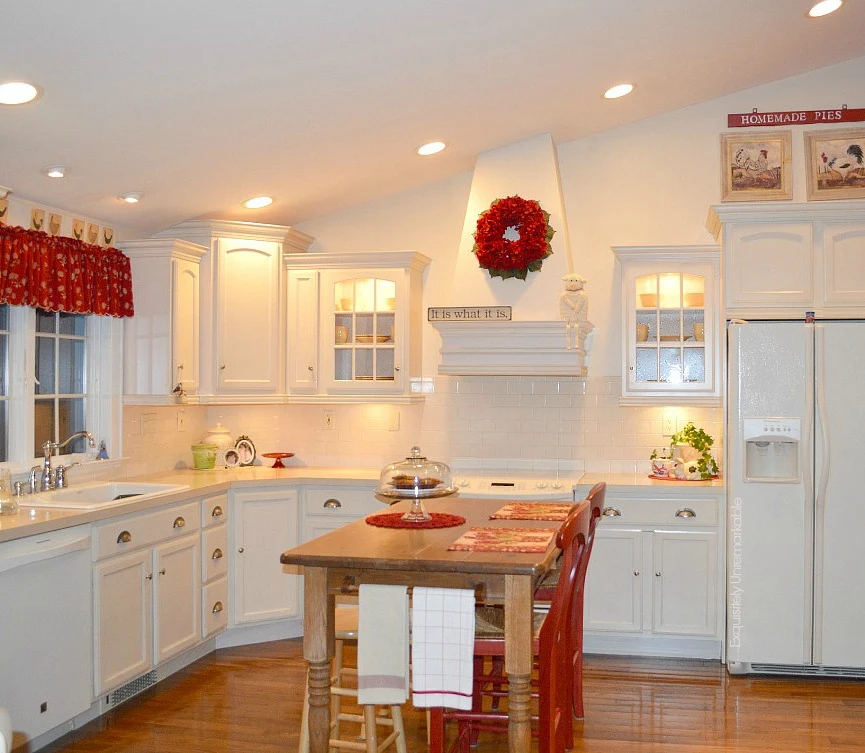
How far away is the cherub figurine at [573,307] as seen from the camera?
5.12 m

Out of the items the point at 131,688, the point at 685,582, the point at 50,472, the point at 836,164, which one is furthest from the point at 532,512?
the point at 836,164

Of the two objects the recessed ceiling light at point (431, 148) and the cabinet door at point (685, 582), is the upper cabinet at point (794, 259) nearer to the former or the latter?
the cabinet door at point (685, 582)

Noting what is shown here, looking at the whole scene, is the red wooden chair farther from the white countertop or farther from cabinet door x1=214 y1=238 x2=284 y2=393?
cabinet door x1=214 y1=238 x2=284 y2=393

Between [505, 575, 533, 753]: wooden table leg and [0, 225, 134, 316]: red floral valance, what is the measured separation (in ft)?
8.76

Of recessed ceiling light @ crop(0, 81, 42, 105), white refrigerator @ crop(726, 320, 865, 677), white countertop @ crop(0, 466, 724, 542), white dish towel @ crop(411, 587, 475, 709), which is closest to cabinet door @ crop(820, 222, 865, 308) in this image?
white refrigerator @ crop(726, 320, 865, 677)

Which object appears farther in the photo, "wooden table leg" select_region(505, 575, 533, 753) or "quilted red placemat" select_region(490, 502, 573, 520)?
"quilted red placemat" select_region(490, 502, 573, 520)

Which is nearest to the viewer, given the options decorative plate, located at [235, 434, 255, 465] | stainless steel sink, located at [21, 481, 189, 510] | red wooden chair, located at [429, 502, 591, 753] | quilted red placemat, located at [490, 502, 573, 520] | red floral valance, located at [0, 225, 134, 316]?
red wooden chair, located at [429, 502, 591, 753]

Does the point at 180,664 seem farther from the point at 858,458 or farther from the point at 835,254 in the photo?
the point at 835,254

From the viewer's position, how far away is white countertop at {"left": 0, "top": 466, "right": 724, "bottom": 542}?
3.78 metres

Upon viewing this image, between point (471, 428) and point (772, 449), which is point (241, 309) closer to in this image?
point (471, 428)

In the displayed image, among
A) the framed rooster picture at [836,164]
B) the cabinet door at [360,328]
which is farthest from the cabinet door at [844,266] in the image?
the cabinet door at [360,328]

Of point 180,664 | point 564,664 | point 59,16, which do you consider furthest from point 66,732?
point 59,16

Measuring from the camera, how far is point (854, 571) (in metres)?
4.59

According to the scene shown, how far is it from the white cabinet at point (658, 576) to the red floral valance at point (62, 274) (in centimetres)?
287
